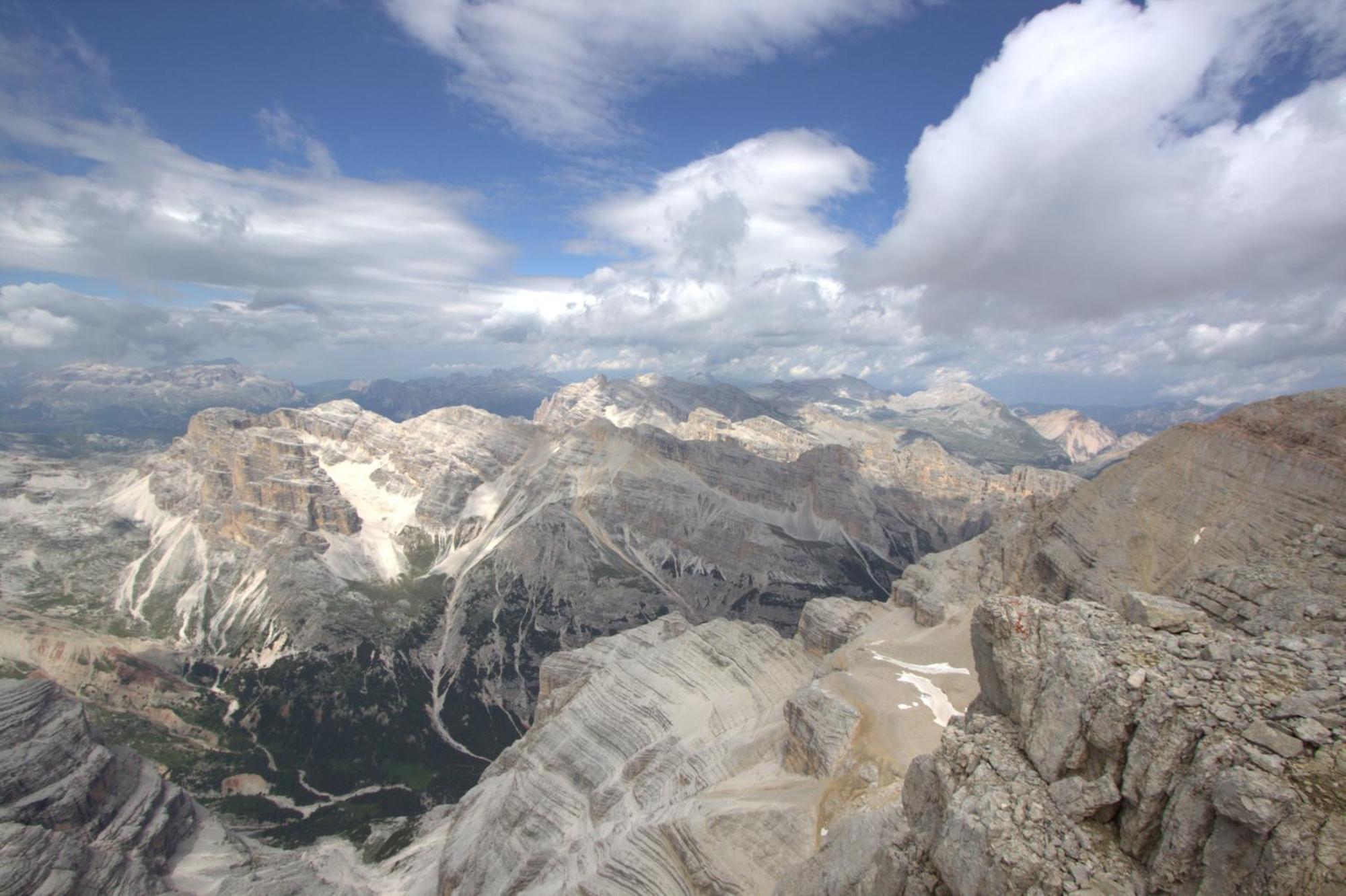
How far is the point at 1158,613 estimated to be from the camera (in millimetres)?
18297

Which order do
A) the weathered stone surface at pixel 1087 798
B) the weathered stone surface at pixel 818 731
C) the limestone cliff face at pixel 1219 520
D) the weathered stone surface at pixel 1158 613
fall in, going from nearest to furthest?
the weathered stone surface at pixel 1087 798 < the weathered stone surface at pixel 1158 613 < the limestone cliff face at pixel 1219 520 < the weathered stone surface at pixel 818 731

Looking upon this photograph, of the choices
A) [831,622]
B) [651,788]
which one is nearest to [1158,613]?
[651,788]

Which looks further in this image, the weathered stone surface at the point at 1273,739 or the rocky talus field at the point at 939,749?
the rocky talus field at the point at 939,749

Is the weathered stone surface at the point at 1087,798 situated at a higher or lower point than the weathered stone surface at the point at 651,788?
higher

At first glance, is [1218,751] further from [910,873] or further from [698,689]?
[698,689]

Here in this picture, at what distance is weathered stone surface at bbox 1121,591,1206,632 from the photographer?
58.3 feet

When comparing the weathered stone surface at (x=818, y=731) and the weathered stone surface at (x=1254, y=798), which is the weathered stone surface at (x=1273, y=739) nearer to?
the weathered stone surface at (x=1254, y=798)

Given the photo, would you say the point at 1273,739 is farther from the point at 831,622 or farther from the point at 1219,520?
the point at 831,622

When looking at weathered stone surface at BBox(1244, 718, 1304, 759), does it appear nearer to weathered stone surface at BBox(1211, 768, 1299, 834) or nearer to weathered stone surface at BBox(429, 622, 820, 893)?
weathered stone surface at BBox(1211, 768, 1299, 834)

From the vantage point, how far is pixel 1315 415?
61.7m

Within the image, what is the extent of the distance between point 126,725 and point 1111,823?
837 ft

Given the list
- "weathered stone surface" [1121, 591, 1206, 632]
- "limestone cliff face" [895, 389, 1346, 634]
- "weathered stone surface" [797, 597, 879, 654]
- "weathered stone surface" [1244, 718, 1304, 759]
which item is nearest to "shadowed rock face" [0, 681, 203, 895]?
"weathered stone surface" [797, 597, 879, 654]

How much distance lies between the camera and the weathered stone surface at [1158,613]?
58.3 ft

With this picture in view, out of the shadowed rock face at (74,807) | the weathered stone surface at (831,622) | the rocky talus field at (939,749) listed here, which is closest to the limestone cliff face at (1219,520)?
the rocky talus field at (939,749)
